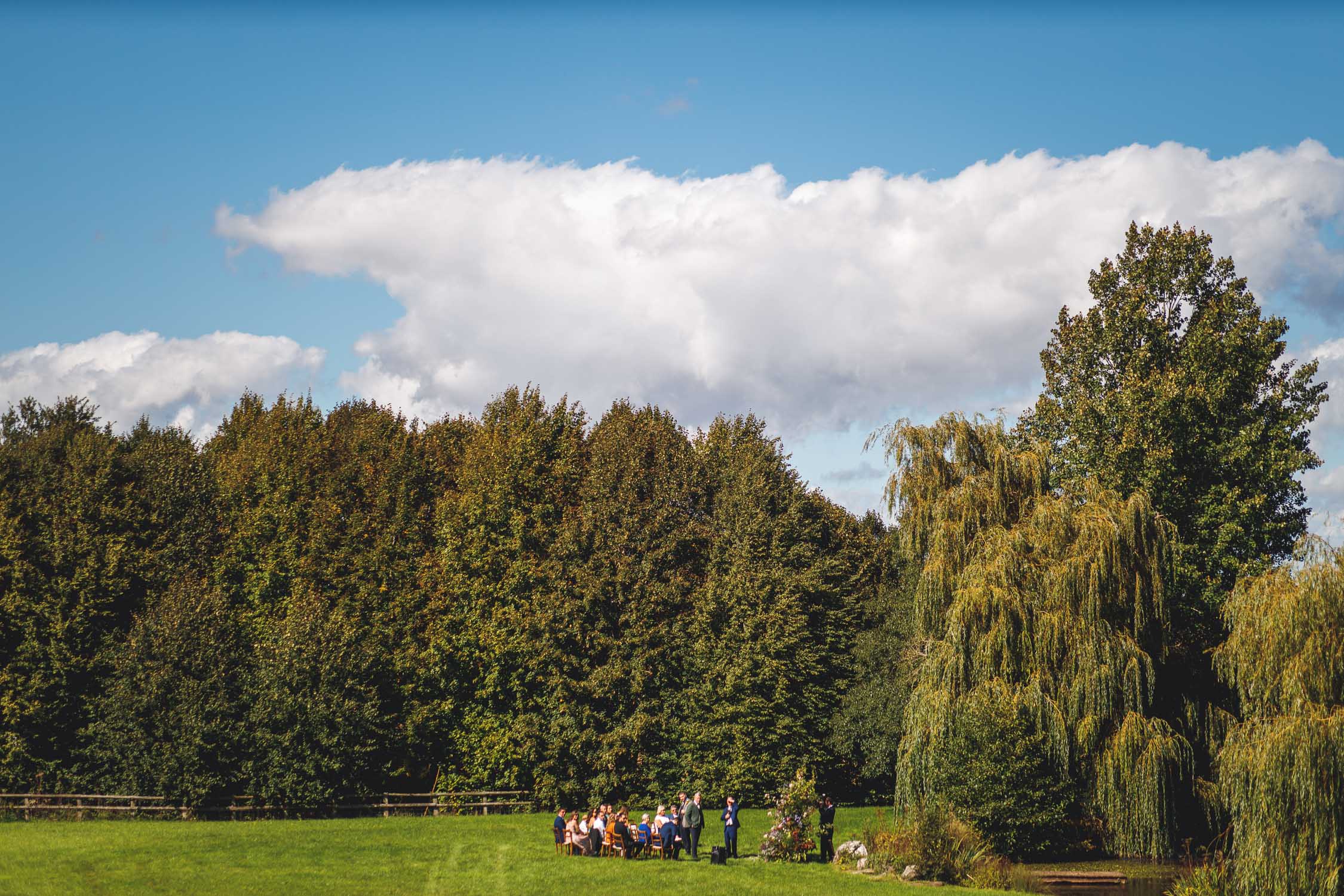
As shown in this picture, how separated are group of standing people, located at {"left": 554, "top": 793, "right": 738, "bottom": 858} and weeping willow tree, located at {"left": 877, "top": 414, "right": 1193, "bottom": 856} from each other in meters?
5.73

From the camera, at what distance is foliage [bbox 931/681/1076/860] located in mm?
31797

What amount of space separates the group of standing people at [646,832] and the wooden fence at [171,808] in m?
14.1

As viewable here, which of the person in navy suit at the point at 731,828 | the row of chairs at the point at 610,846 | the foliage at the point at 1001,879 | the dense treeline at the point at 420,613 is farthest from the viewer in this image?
the dense treeline at the point at 420,613

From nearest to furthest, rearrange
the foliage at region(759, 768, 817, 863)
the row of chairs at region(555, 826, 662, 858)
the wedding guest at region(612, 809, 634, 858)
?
the foliage at region(759, 768, 817, 863) < the wedding guest at region(612, 809, 634, 858) < the row of chairs at region(555, 826, 662, 858)

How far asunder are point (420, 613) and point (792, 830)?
81.1 ft

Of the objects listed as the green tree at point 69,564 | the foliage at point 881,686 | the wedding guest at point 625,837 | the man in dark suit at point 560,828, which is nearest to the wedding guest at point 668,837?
the wedding guest at point 625,837

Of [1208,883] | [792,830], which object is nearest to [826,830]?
[792,830]

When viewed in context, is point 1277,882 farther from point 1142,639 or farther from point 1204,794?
point 1142,639

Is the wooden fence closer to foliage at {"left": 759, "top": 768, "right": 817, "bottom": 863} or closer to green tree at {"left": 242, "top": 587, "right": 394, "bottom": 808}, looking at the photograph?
green tree at {"left": 242, "top": 587, "right": 394, "bottom": 808}

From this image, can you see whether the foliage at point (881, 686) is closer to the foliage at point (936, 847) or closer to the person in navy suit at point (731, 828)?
the foliage at point (936, 847)

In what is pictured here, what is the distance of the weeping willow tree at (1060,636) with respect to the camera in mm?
32406

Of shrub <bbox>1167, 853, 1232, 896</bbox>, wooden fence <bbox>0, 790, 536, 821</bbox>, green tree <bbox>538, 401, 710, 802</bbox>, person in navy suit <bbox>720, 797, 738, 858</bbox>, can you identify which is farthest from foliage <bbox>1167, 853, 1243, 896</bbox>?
wooden fence <bbox>0, 790, 536, 821</bbox>

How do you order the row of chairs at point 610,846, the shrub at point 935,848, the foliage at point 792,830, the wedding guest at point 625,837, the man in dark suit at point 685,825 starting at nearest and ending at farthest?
the shrub at point 935,848, the foliage at point 792,830, the man in dark suit at point 685,825, the wedding guest at point 625,837, the row of chairs at point 610,846

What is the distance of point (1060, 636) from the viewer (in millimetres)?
34094
